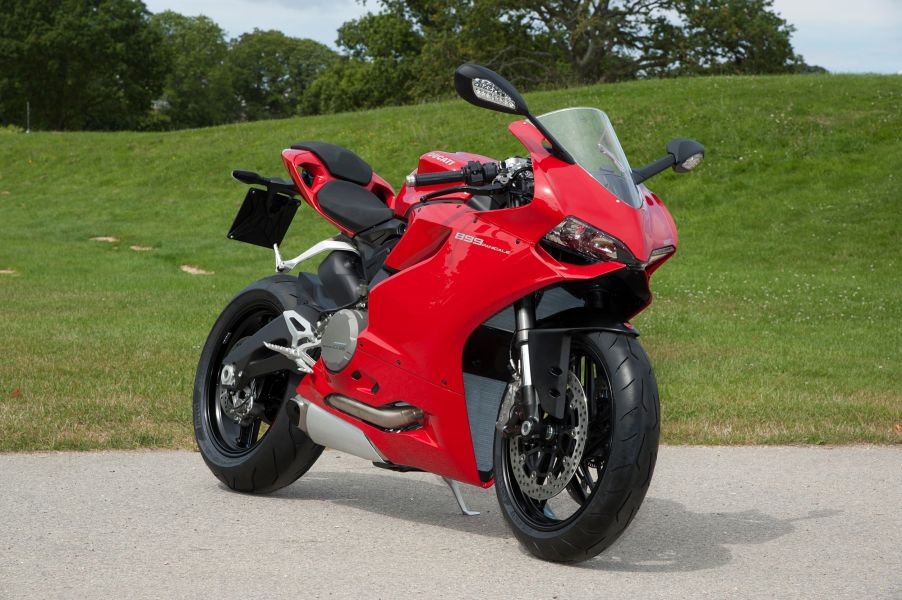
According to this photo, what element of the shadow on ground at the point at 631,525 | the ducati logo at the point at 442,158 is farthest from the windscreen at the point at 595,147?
the shadow on ground at the point at 631,525

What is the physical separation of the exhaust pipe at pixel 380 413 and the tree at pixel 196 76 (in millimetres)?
82182

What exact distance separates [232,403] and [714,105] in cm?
2526

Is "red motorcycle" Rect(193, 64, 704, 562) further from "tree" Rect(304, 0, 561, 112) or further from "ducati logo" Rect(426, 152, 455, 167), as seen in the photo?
"tree" Rect(304, 0, 561, 112)

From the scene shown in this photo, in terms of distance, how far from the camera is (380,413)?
197 inches

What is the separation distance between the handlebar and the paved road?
1.38 meters

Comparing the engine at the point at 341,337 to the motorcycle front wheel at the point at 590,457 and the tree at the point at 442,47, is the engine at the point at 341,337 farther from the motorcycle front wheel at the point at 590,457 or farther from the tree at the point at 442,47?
the tree at the point at 442,47

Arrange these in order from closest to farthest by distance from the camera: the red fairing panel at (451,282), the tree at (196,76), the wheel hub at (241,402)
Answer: the red fairing panel at (451,282)
the wheel hub at (241,402)
the tree at (196,76)

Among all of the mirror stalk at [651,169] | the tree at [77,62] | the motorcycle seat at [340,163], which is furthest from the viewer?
the tree at [77,62]

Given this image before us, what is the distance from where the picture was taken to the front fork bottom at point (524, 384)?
4430 mm

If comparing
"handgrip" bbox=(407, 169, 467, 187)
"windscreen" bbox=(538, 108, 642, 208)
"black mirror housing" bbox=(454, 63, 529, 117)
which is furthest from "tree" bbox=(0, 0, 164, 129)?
"black mirror housing" bbox=(454, 63, 529, 117)

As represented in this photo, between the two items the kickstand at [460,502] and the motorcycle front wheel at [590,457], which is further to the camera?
the kickstand at [460,502]

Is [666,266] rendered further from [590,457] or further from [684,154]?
[590,457]

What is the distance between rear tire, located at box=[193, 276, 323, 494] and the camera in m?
5.57

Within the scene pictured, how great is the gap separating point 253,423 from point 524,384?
1982mm
